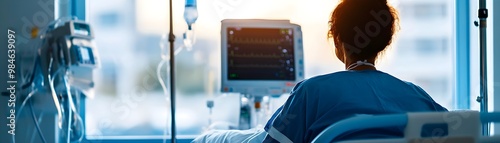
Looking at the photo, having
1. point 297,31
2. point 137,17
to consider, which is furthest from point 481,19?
point 137,17

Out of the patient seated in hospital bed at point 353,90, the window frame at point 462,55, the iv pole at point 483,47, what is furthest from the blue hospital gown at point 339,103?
the window frame at point 462,55

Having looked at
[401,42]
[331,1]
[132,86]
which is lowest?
[132,86]

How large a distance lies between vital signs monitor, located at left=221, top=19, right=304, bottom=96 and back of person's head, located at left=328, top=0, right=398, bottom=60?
3.84 ft

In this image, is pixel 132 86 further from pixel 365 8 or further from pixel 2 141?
pixel 365 8

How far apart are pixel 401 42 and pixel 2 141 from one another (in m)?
2.33

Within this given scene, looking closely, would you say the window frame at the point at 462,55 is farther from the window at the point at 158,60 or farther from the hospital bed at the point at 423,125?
the hospital bed at the point at 423,125

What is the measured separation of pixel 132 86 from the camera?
11.6 feet

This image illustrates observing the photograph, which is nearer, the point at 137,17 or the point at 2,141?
the point at 2,141

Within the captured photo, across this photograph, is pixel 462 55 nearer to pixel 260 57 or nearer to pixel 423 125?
pixel 260 57

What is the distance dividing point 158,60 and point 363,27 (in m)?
1.94

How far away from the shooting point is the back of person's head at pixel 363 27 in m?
1.80

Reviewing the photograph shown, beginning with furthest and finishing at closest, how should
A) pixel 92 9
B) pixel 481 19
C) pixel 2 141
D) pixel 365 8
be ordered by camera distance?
pixel 92 9
pixel 2 141
pixel 481 19
pixel 365 8

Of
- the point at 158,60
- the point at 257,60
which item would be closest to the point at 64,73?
the point at 158,60

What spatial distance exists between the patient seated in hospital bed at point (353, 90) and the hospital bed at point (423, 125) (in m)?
0.13
